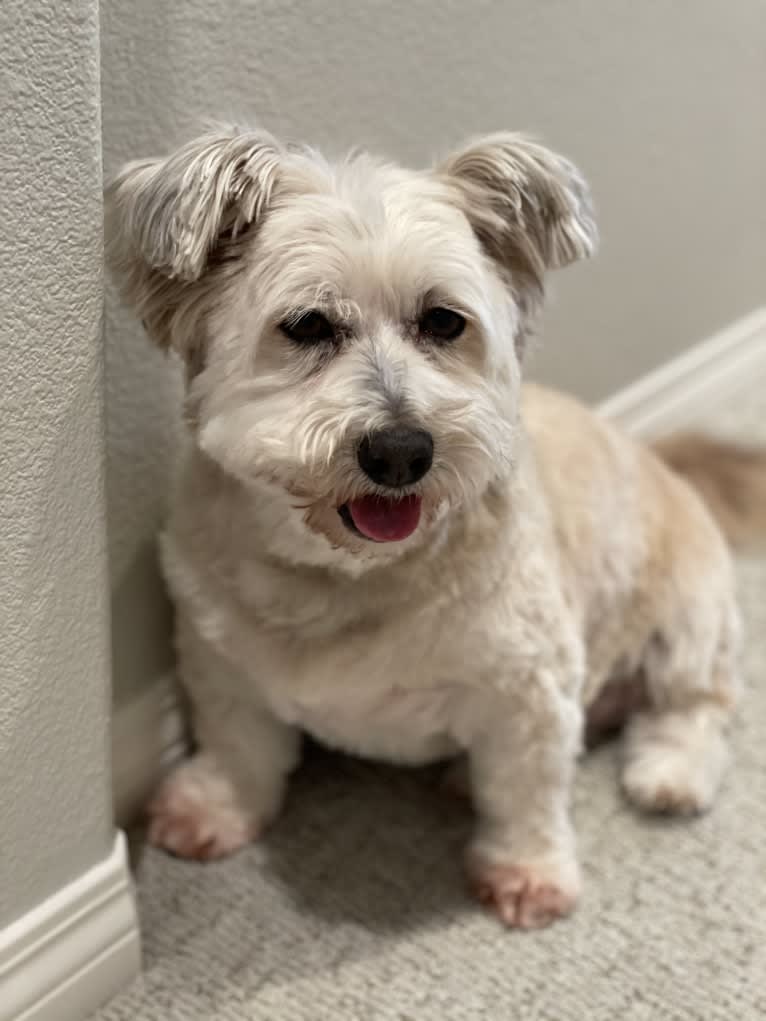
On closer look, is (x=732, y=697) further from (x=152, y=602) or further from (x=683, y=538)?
(x=152, y=602)

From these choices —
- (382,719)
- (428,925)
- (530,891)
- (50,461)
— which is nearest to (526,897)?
(530,891)

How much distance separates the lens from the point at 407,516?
90cm

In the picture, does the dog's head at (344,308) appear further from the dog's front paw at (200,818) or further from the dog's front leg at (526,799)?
Answer: the dog's front paw at (200,818)

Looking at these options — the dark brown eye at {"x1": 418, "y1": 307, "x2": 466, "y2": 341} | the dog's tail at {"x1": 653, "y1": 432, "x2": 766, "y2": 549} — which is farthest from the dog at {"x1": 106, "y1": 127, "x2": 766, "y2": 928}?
the dog's tail at {"x1": 653, "y1": 432, "x2": 766, "y2": 549}

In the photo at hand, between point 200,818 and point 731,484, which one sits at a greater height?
point 731,484

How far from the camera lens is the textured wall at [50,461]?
720 millimetres

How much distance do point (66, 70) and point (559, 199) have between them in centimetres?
43

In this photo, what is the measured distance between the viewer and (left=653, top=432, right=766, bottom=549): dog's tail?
1.70m

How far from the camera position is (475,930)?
118cm

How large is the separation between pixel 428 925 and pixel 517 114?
102 centimetres

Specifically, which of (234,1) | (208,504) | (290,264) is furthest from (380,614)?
(234,1)

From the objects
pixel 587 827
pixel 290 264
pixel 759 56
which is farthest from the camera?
pixel 759 56

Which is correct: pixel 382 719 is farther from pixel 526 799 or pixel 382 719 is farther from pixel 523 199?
pixel 523 199

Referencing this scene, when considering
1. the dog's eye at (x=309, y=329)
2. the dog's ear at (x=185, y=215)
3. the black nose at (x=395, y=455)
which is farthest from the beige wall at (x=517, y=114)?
the black nose at (x=395, y=455)
